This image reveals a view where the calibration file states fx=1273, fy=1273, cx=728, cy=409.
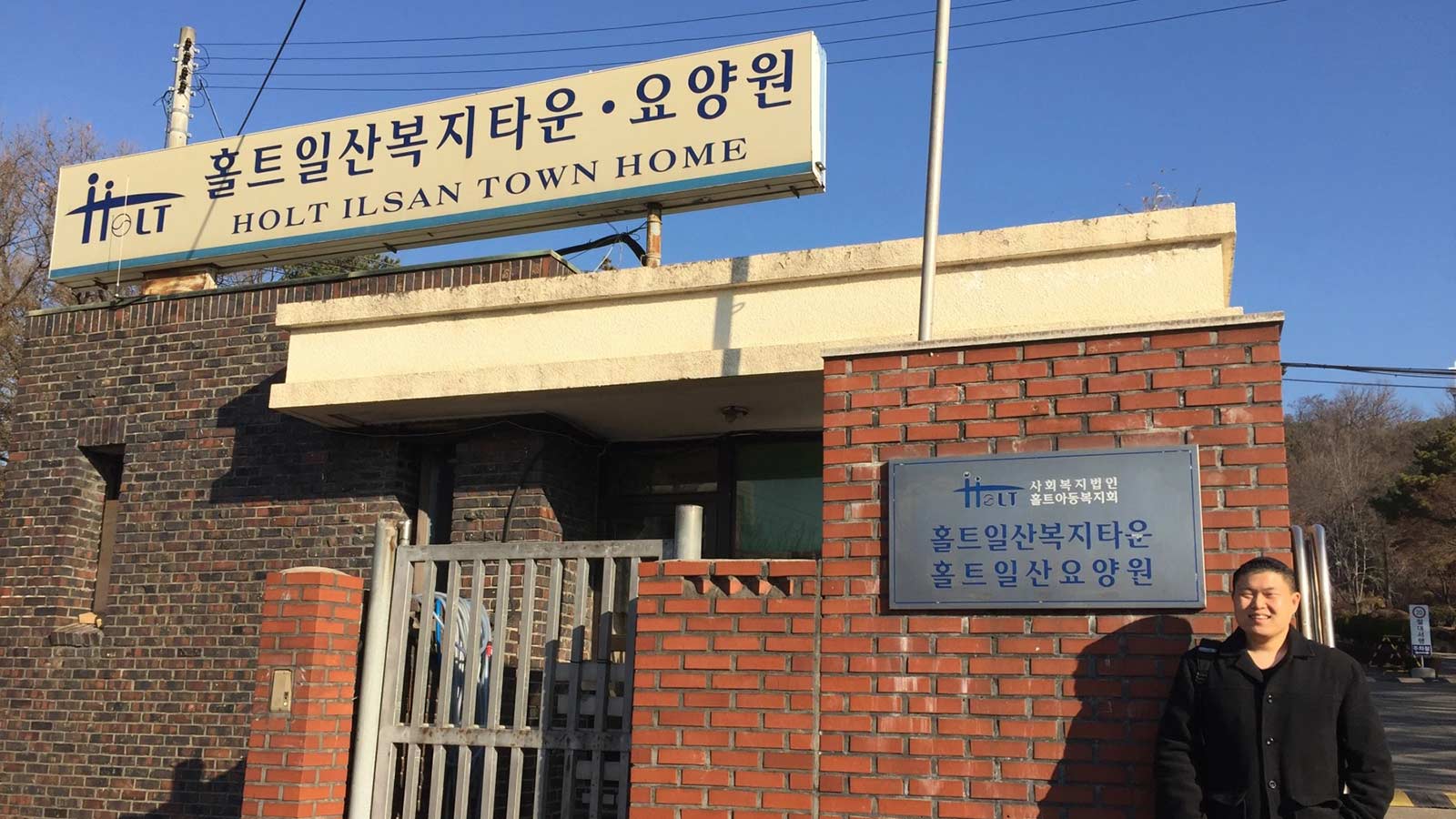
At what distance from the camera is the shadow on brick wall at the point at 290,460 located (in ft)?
30.1

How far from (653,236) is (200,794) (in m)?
5.04

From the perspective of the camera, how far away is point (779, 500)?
29.7ft

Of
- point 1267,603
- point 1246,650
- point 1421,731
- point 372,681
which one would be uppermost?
point 1267,603

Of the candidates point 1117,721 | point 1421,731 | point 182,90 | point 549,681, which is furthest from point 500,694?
point 1421,731

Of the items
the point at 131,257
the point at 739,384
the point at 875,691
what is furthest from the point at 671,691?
the point at 131,257

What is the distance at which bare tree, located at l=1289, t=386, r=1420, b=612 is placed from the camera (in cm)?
5653

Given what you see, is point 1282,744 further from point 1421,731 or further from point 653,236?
point 1421,731

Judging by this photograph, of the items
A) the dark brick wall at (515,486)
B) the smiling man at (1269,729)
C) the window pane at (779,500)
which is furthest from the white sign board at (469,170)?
the smiling man at (1269,729)

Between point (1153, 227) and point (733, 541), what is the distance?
3718mm

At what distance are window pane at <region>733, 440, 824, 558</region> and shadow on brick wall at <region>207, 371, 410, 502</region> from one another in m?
2.49

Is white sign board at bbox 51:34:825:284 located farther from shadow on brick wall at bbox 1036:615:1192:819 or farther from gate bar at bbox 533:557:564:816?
shadow on brick wall at bbox 1036:615:1192:819

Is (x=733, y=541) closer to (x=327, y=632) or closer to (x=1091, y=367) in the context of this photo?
(x=327, y=632)

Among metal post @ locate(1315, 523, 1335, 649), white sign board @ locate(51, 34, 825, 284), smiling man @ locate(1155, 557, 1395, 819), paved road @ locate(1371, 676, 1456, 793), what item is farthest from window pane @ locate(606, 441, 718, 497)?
paved road @ locate(1371, 676, 1456, 793)

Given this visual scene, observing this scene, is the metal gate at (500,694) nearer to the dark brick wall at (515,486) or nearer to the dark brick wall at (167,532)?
the dark brick wall at (515,486)
